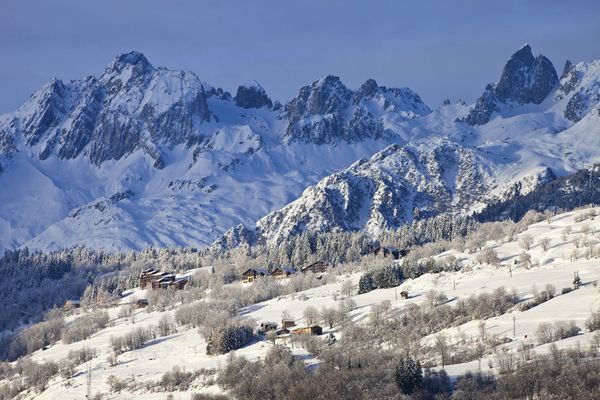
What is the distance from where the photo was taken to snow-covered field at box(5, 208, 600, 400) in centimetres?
12556

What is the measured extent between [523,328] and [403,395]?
86.3 feet

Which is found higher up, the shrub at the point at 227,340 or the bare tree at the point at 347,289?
the bare tree at the point at 347,289

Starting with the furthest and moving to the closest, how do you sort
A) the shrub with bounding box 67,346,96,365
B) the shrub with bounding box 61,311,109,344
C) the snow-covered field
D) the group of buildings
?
the shrub with bounding box 61,311,109,344 → the shrub with bounding box 67,346,96,365 → the group of buildings → the snow-covered field

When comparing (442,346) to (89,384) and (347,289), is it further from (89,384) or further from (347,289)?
(347,289)

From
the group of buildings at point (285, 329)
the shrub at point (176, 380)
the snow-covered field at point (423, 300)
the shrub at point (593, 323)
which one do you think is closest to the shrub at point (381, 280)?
the snow-covered field at point (423, 300)

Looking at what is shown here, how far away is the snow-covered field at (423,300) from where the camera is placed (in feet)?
412

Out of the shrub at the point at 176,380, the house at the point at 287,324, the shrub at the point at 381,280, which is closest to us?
the shrub at the point at 176,380

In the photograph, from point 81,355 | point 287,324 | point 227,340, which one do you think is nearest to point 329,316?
point 287,324

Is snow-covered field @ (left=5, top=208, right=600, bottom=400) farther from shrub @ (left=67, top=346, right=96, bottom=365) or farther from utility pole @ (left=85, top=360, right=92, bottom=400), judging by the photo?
shrub @ (left=67, top=346, right=96, bottom=365)

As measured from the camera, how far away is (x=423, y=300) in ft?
495

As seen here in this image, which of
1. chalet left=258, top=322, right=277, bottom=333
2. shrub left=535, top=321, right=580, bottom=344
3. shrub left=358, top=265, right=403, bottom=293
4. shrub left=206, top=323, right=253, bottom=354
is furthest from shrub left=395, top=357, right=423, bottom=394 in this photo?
shrub left=358, top=265, right=403, bottom=293

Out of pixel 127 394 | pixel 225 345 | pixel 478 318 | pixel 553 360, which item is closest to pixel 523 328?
pixel 478 318

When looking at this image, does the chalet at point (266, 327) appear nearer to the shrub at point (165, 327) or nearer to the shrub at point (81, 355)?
the shrub at point (165, 327)

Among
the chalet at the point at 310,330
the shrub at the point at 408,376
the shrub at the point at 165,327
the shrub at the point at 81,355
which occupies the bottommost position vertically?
the shrub at the point at 408,376
